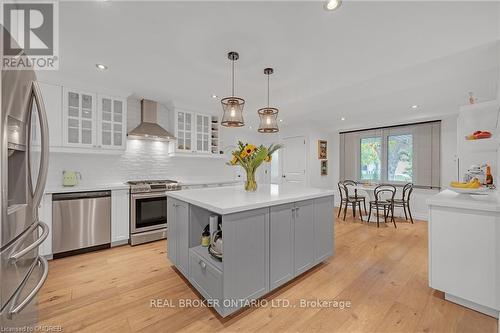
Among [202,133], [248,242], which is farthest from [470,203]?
[202,133]

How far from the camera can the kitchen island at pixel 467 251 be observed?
5.40 feet

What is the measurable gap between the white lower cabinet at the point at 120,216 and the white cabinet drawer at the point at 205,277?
71.0 inches

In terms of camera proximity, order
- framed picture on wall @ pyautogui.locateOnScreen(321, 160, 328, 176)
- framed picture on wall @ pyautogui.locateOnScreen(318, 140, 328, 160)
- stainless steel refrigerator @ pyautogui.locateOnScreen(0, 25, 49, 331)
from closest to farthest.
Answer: stainless steel refrigerator @ pyautogui.locateOnScreen(0, 25, 49, 331), framed picture on wall @ pyautogui.locateOnScreen(318, 140, 328, 160), framed picture on wall @ pyautogui.locateOnScreen(321, 160, 328, 176)

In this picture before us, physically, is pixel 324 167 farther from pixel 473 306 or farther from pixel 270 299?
pixel 270 299

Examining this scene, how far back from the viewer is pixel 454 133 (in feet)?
14.4

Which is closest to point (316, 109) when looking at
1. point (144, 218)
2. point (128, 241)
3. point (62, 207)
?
point (144, 218)

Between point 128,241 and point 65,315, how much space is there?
5.42 ft

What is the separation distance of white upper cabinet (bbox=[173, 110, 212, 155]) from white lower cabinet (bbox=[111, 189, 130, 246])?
126cm

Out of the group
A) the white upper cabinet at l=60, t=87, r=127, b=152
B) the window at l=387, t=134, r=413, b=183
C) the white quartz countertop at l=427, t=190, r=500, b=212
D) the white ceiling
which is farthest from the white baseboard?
the white upper cabinet at l=60, t=87, r=127, b=152

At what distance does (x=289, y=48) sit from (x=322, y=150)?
4.36m

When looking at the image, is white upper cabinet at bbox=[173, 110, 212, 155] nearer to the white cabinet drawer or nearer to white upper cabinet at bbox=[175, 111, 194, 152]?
white upper cabinet at bbox=[175, 111, 194, 152]

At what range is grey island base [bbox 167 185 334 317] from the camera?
161 cm

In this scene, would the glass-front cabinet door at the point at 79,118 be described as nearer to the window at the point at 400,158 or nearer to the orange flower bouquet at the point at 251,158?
the orange flower bouquet at the point at 251,158

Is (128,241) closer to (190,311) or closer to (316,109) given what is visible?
(190,311)
